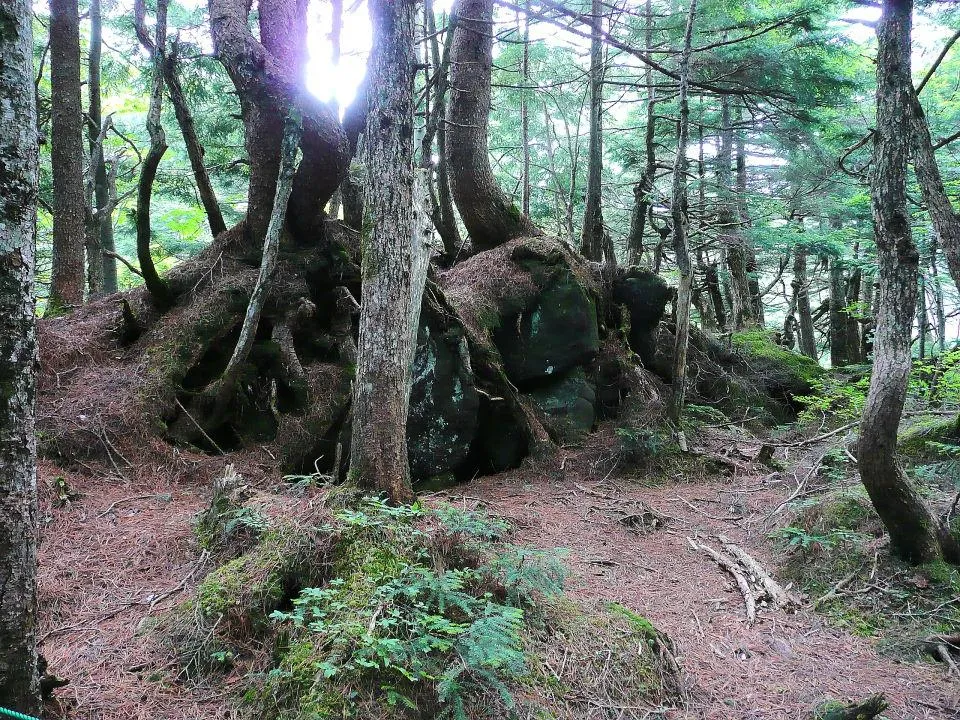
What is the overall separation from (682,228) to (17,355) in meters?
A: 8.31

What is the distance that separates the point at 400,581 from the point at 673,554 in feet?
11.1

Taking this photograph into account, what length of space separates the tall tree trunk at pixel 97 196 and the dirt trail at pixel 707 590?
748cm

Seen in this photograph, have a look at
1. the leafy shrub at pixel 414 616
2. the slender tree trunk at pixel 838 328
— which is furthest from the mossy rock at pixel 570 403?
the slender tree trunk at pixel 838 328

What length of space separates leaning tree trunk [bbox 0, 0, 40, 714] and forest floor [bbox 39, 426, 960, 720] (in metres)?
0.49

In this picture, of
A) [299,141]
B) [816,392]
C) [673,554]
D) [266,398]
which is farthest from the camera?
[816,392]

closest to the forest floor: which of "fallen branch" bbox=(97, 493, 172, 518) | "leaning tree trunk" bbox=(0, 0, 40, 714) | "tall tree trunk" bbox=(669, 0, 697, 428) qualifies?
"fallen branch" bbox=(97, 493, 172, 518)

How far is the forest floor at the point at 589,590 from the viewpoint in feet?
10.5

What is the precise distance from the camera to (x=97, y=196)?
11734 millimetres

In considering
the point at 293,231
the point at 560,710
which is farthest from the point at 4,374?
the point at 293,231

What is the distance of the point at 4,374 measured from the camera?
7.64 ft

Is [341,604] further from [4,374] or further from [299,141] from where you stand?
[299,141]

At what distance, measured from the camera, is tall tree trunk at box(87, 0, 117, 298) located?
9.71 metres

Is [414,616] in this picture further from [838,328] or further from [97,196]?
[838,328]

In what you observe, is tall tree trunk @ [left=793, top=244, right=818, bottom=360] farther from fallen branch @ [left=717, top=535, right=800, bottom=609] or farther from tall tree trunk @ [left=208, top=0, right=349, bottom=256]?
tall tree trunk @ [left=208, top=0, right=349, bottom=256]
